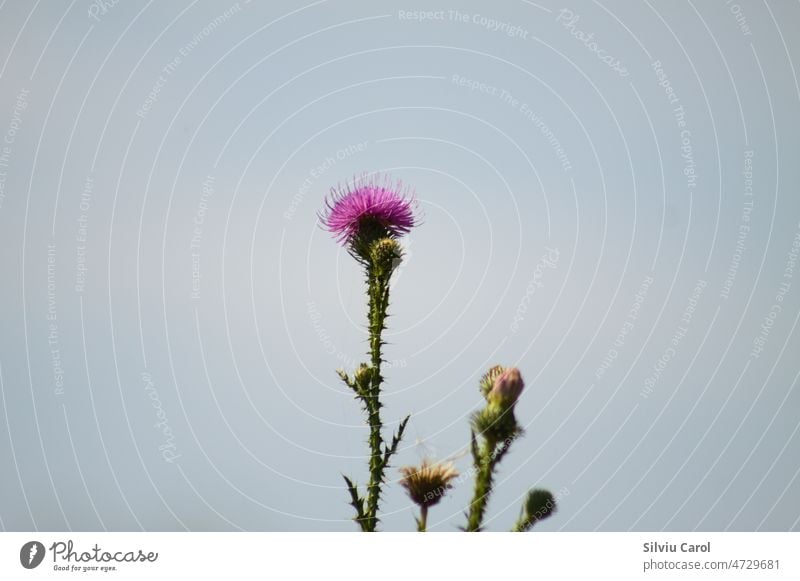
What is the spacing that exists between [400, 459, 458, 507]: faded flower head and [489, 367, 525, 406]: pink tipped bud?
0.64 m

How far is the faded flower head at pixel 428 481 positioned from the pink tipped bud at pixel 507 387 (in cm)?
64

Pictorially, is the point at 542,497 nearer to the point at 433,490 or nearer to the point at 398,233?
the point at 433,490

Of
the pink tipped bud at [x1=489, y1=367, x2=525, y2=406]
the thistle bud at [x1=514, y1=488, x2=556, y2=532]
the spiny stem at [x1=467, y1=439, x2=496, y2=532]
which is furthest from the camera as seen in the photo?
the pink tipped bud at [x1=489, y1=367, x2=525, y2=406]

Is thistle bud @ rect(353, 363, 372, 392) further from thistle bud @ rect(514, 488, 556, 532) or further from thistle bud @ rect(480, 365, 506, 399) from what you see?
thistle bud @ rect(514, 488, 556, 532)

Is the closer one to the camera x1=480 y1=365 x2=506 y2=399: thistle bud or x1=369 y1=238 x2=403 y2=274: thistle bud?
x1=480 y1=365 x2=506 y2=399: thistle bud

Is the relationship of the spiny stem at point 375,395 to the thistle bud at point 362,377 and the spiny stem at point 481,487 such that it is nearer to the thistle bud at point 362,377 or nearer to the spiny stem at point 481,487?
the thistle bud at point 362,377

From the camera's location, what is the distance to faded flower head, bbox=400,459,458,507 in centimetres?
503

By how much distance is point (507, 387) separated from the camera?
15.9 feet

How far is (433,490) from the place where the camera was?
16.5ft

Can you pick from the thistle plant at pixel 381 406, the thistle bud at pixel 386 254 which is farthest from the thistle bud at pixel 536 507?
the thistle bud at pixel 386 254

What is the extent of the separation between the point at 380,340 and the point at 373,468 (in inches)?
36.1

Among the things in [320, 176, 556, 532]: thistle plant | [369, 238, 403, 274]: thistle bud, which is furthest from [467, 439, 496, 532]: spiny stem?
[369, 238, 403, 274]: thistle bud

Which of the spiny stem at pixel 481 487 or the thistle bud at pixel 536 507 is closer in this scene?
the spiny stem at pixel 481 487

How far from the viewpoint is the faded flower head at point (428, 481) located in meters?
5.03
